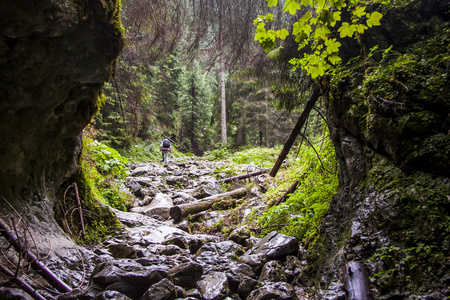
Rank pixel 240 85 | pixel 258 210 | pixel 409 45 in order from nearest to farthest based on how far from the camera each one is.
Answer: pixel 409 45 < pixel 258 210 < pixel 240 85

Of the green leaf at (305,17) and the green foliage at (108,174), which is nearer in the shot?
the green leaf at (305,17)

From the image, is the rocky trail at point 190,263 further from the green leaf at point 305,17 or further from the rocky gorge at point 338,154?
the green leaf at point 305,17

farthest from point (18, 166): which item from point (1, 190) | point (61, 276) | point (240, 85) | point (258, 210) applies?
point (240, 85)

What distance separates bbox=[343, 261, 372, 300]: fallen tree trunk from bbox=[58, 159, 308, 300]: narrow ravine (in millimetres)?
803

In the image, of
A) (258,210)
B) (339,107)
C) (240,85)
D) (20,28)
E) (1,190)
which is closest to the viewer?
(20,28)

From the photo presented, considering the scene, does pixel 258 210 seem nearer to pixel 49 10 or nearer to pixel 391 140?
pixel 391 140

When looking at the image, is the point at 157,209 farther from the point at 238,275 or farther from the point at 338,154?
the point at 338,154

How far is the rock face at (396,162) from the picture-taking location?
7.67 feet

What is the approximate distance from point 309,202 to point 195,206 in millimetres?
4240

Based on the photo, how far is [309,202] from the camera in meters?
5.67

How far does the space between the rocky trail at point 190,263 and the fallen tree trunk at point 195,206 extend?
0.22 metres

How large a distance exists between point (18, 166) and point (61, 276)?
5.24 feet

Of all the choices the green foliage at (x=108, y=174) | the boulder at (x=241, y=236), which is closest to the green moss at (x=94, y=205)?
the green foliage at (x=108, y=174)

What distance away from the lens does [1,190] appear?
3.37 meters
